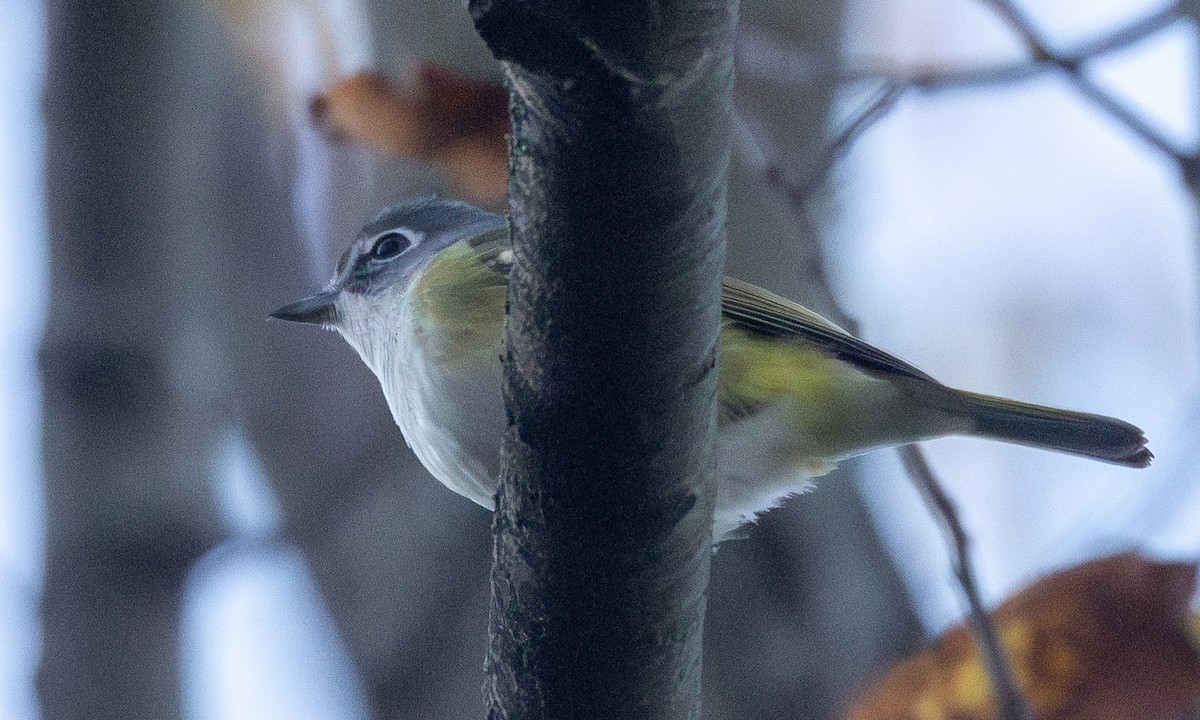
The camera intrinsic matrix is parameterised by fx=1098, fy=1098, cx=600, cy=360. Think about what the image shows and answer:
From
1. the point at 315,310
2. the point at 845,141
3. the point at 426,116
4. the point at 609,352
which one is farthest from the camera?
the point at 426,116

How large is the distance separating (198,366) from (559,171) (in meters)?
2.53

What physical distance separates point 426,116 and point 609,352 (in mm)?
2148

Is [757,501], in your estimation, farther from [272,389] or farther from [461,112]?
[272,389]

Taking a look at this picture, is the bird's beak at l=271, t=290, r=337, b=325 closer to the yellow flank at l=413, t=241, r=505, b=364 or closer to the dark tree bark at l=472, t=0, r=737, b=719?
the yellow flank at l=413, t=241, r=505, b=364

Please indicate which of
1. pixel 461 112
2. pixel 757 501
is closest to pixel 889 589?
pixel 757 501

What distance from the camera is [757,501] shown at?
6.40ft

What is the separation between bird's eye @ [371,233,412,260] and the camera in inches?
104

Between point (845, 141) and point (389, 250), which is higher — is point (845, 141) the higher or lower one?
the higher one

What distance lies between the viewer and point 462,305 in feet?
6.47

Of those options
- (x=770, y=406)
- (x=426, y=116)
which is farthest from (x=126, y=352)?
(x=770, y=406)

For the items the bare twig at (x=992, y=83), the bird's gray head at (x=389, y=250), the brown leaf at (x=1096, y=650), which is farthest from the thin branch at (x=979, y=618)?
the bird's gray head at (x=389, y=250)

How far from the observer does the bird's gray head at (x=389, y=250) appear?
2537 millimetres

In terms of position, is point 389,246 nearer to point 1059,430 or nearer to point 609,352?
point 1059,430

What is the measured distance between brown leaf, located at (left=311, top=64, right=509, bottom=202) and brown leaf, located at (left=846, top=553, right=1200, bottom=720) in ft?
5.47
